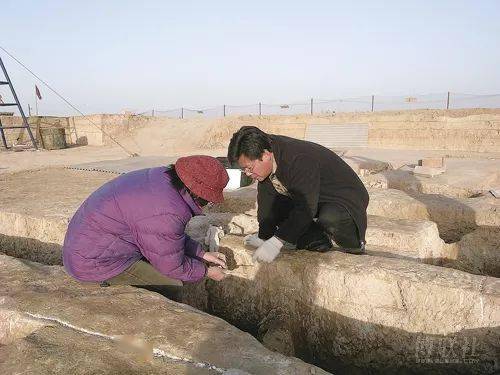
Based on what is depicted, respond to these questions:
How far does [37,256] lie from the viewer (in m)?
4.74

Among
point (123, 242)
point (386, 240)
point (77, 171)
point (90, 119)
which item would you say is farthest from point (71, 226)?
point (90, 119)

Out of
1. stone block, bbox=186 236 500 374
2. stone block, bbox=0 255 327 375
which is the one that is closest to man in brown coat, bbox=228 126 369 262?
stone block, bbox=186 236 500 374

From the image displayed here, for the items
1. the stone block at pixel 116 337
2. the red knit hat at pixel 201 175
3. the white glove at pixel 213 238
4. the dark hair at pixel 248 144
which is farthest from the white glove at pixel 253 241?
the red knit hat at pixel 201 175

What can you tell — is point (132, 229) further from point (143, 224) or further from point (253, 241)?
point (253, 241)

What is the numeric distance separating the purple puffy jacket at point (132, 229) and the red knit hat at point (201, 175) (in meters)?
0.13

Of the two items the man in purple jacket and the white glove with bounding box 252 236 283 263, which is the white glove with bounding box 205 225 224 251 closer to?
the white glove with bounding box 252 236 283 263

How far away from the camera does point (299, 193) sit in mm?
3188

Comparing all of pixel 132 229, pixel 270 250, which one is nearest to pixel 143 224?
pixel 132 229

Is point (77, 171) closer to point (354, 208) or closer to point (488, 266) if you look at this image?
point (354, 208)

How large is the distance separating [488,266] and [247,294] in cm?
328

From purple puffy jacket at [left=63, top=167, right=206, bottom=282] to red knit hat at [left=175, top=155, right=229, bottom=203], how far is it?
0.13m

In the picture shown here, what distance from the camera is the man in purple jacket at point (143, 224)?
8.19ft

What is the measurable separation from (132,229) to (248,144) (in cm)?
102

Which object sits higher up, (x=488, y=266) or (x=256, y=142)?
(x=256, y=142)
